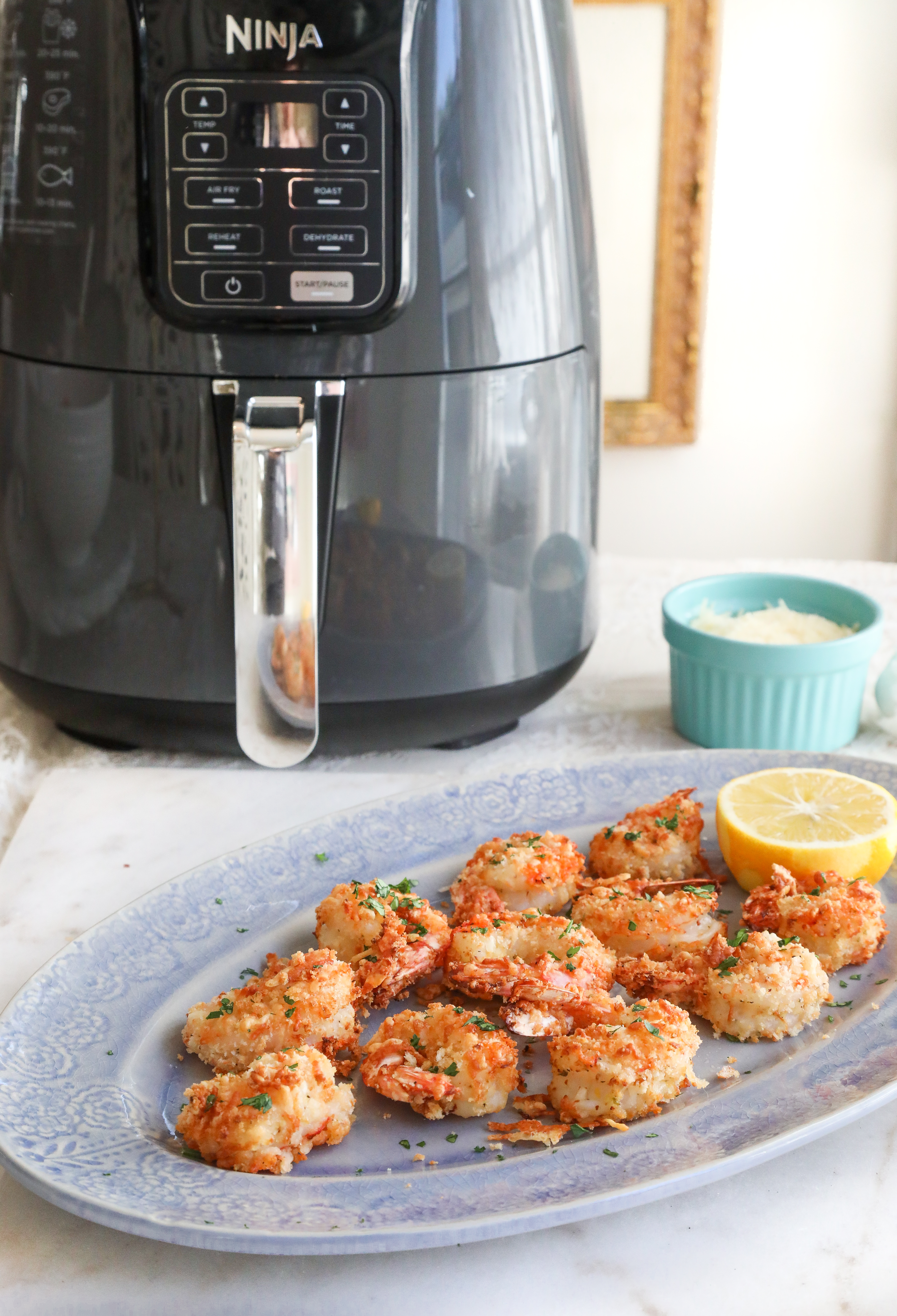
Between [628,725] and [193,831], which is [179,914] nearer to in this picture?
[193,831]

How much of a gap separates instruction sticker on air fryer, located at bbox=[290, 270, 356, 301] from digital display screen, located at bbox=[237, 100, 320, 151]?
0.06 m

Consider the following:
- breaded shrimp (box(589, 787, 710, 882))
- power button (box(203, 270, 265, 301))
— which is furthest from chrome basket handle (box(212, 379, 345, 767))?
breaded shrimp (box(589, 787, 710, 882))

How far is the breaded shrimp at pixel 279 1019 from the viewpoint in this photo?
53 centimetres

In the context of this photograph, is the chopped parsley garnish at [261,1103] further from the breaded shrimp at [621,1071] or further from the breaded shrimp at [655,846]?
the breaded shrimp at [655,846]

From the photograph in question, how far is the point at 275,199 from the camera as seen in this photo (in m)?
0.69

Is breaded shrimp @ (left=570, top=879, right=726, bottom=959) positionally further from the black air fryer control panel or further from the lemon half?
the black air fryer control panel

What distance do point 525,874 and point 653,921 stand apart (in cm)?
7

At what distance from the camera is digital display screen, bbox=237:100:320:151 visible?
672mm

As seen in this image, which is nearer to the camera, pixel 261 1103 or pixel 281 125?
pixel 261 1103

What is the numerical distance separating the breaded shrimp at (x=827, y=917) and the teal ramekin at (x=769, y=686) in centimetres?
21

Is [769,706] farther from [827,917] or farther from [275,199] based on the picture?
[275,199]

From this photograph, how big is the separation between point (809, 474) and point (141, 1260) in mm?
2317

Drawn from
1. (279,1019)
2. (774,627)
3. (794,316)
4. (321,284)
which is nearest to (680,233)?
(794,316)

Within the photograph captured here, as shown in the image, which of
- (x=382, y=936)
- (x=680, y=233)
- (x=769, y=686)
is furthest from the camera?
(x=680, y=233)
